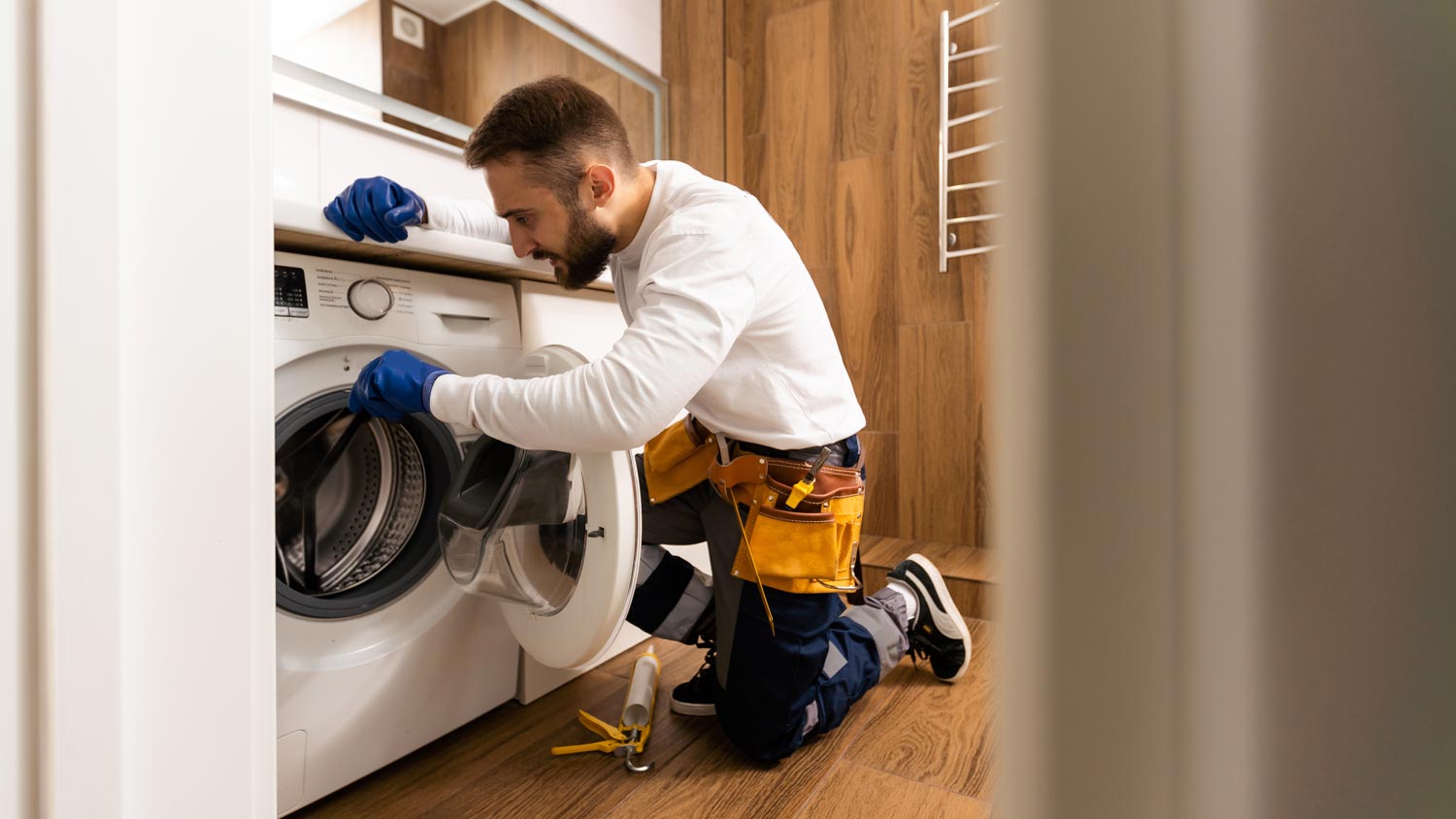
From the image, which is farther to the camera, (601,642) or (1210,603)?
(601,642)

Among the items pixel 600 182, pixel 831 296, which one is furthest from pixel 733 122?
pixel 600 182

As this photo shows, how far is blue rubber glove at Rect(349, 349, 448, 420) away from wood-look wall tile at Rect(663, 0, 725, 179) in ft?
5.98

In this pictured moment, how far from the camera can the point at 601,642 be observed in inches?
35.9

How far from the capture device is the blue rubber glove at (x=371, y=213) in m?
0.89

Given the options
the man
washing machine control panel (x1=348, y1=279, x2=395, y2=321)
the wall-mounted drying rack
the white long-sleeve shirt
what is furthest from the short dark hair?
the wall-mounted drying rack

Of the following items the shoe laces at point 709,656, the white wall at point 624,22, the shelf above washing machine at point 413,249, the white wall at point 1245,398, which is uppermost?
the white wall at point 624,22

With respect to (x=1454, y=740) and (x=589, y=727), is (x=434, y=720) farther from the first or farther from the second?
(x=1454, y=740)

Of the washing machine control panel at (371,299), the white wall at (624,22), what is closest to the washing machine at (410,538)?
the washing machine control panel at (371,299)

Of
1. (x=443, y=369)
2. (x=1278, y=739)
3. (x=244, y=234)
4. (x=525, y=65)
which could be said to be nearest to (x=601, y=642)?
(x=443, y=369)

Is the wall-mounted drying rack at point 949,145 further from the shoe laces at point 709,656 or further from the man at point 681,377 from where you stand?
the shoe laces at point 709,656

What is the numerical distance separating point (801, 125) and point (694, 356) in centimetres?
187

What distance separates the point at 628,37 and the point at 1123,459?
2623 mm

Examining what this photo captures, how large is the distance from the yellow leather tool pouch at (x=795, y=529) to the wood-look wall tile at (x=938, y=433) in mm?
1148

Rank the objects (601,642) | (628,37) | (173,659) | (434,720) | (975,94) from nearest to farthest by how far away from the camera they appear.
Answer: (173,659), (601,642), (434,720), (975,94), (628,37)
